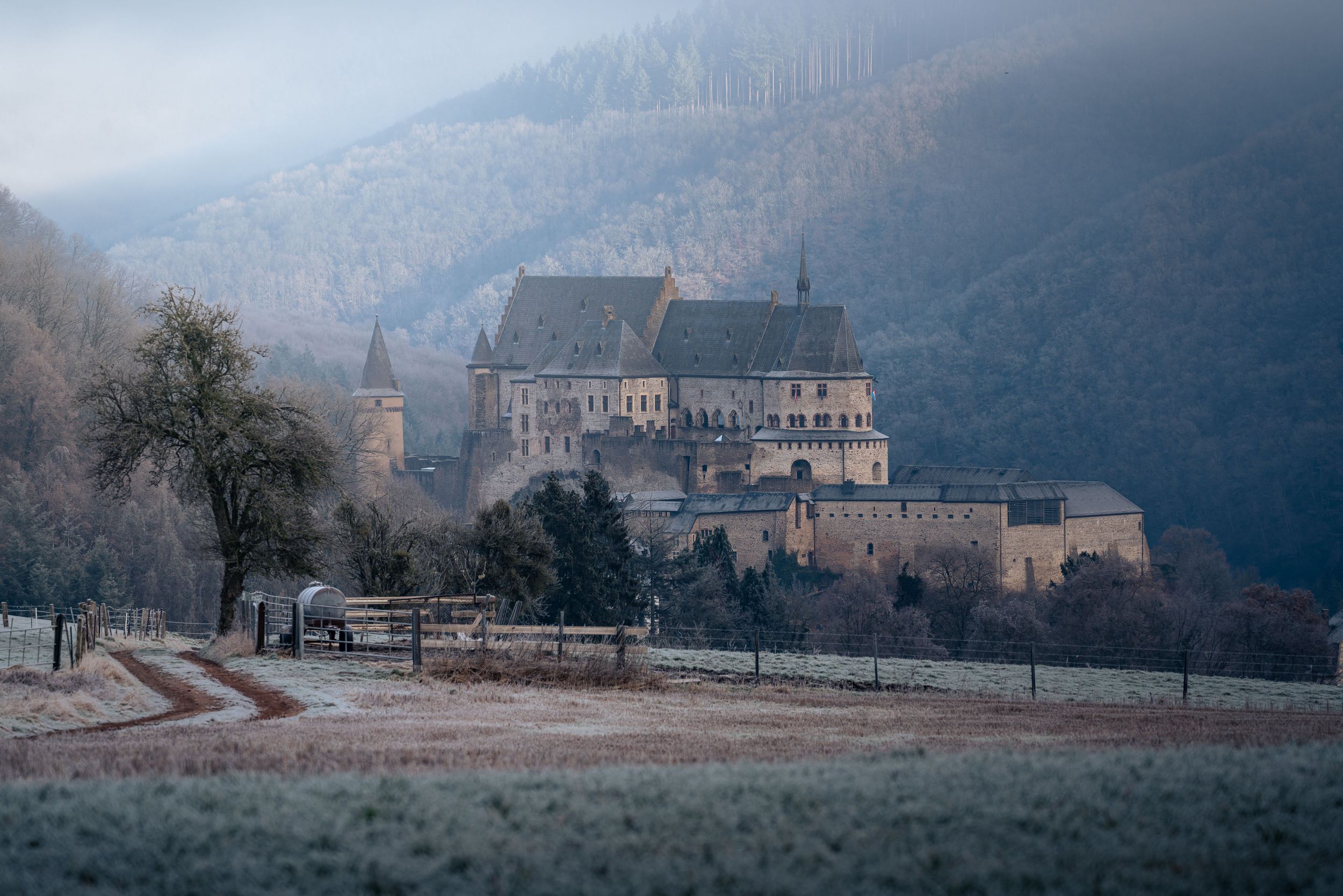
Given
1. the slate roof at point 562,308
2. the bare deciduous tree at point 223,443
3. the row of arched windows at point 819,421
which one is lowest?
the bare deciduous tree at point 223,443

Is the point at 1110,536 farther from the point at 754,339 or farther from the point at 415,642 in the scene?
the point at 415,642

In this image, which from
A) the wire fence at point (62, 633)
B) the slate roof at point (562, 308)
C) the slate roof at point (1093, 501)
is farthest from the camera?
the slate roof at point (562, 308)

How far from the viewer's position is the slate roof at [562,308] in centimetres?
10344

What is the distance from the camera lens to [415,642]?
21656 mm

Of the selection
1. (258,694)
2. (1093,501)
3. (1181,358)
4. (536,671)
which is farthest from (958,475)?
(258,694)

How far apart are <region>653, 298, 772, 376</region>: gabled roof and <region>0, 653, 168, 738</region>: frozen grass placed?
7882 cm

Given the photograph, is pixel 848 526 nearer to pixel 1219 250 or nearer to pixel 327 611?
pixel 327 611

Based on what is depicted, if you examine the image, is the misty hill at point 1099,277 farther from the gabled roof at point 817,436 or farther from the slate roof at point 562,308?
the slate roof at point 562,308

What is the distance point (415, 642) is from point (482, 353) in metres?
84.0

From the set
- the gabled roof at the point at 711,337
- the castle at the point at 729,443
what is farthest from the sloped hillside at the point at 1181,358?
the castle at the point at 729,443

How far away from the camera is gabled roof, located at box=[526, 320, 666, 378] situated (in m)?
94.0

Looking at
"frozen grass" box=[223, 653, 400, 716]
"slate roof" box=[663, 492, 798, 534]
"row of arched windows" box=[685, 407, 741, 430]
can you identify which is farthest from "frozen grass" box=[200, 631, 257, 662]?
"row of arched windows" box=[685, 407, 741, 430]

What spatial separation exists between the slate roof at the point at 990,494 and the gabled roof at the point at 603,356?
44.6ft

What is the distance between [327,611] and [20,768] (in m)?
13.2
